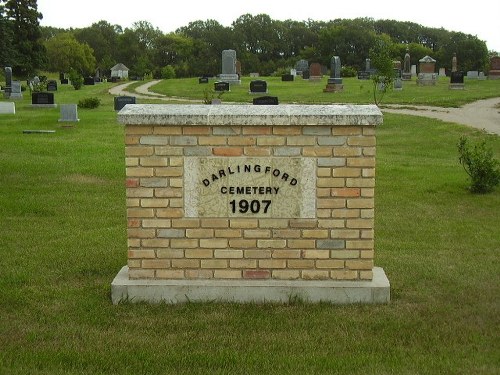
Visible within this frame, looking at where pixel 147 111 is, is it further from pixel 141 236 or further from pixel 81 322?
pixel 81 322

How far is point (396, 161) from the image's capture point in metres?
17.3

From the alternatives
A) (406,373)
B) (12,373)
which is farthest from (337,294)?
(12,373)

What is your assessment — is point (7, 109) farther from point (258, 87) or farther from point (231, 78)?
point (231, 78)

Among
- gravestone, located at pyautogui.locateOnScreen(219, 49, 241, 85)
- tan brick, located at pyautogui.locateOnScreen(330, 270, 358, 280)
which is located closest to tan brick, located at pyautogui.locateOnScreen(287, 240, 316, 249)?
tan brick, located at pyautogui.locateOnScreen(330, 270, 358, 280)

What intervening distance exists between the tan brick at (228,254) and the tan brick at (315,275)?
0.53m

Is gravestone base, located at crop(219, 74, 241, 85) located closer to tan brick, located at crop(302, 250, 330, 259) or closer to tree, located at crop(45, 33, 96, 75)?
tree, located at crop(45, 33, 96, 75)

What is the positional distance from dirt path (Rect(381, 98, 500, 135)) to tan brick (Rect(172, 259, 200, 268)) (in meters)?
18.7

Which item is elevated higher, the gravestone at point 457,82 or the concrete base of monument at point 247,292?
the gravestone at point 457,82

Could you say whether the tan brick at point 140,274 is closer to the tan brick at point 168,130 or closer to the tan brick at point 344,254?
the tan brick at point 168,130

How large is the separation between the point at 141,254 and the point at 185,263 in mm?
359

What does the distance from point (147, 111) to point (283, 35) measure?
284 feet

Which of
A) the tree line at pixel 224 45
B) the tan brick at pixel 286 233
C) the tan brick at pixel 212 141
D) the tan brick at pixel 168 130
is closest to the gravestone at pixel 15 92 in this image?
the tree line at pixel 224 45

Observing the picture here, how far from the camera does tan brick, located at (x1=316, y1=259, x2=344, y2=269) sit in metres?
5.98

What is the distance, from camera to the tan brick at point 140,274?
6059 millimetres
